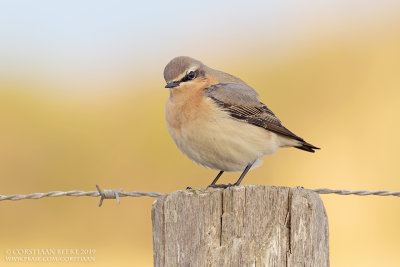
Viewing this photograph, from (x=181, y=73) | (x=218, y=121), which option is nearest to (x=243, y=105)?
(x=218, y=121)

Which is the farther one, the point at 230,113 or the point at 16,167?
the point at 16,167

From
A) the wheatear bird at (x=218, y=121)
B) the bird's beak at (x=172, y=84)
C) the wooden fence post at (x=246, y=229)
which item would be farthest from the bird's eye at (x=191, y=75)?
the wooden fence post at (x=246, y=229)

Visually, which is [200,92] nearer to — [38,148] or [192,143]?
[192,143]

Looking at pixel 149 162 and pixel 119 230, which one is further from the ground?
pixel 149 162

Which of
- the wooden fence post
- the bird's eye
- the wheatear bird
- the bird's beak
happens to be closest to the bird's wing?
the wheatear bird

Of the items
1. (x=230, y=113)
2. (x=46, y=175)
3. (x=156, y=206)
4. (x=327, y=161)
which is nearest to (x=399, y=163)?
(x=327, y=161)

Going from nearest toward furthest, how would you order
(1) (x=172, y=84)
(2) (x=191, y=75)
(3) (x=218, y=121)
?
1. (3) (x=218, y=121)
2. (1) (x=172, y=84)
3. (2) (x=191, y=75)

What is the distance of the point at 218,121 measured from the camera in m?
6.92

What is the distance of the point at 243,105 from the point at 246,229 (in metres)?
3.12

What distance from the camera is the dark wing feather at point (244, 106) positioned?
23.6ft

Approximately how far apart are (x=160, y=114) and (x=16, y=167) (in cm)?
277

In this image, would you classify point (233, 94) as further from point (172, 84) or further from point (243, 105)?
point (172, 84)

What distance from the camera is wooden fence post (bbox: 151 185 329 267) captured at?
436cm

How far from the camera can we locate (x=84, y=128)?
481 inches
